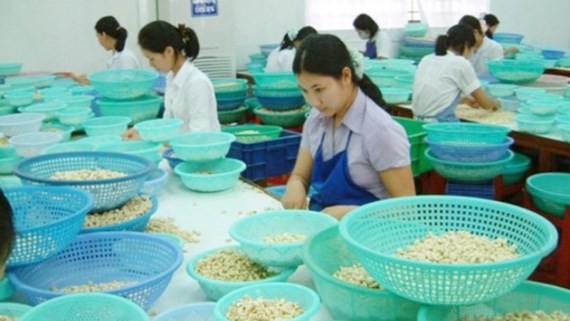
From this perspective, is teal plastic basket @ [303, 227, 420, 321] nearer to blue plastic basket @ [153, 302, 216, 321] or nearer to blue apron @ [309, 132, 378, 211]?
blue plastic basket @ [153, 302, 216, 321]

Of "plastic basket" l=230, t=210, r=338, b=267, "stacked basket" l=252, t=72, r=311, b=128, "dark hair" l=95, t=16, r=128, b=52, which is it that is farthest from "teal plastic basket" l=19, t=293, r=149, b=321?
"dark hair" l=95, t=16, r=128, b=52

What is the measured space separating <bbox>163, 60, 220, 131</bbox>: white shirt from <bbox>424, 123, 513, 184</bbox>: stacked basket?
4.85 ft

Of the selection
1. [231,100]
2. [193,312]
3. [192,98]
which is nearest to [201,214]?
[193,312]

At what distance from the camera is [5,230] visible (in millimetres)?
1173

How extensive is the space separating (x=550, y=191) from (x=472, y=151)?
52 centimetres

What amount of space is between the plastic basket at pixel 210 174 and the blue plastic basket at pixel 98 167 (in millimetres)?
378

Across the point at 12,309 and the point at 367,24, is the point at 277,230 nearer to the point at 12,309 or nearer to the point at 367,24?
the point at 12,309

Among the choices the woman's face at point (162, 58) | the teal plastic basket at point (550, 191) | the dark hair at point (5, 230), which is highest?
the woman's face at point (162, 58)

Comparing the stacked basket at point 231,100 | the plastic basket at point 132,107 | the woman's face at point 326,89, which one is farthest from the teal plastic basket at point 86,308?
the stacked basket at point 231,100

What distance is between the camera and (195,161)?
280cm

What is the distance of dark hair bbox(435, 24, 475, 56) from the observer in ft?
15.7

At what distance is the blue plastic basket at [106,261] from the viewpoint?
1794 millimetres

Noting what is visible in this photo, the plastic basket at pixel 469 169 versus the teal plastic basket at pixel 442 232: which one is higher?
the teal plastic basket at pixel 442 232

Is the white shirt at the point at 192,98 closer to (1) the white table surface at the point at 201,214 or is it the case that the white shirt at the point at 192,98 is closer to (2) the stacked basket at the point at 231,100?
(1) the white table surface at the point at 201,214
